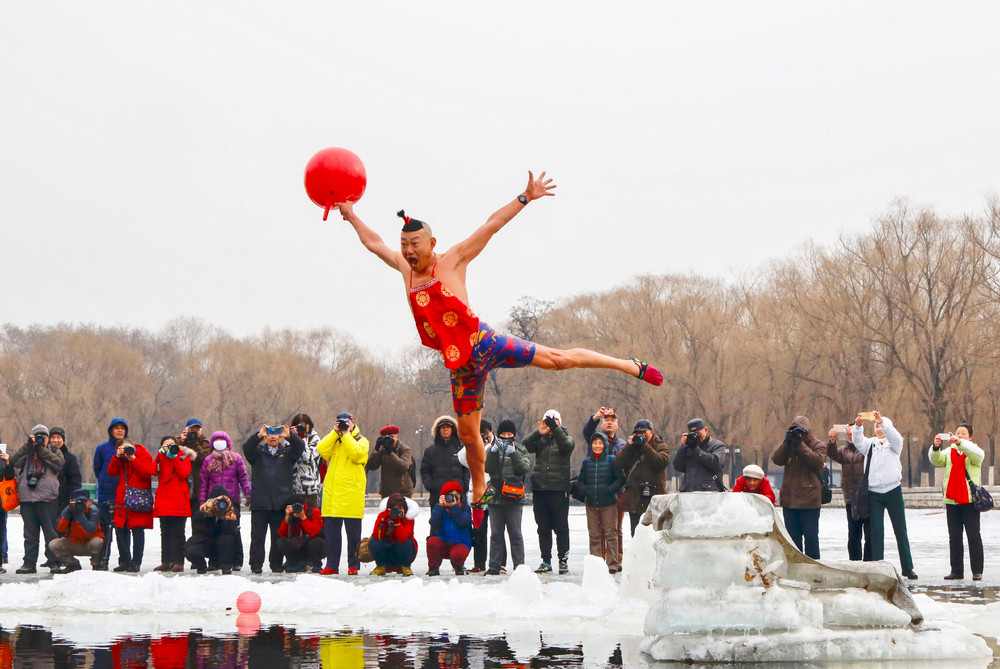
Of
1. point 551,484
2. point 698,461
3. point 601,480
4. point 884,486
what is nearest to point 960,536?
point 884,486

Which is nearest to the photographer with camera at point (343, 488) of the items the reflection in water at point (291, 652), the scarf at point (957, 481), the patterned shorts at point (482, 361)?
the reflection in water at point (291, 652)

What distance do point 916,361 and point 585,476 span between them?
29.8 m

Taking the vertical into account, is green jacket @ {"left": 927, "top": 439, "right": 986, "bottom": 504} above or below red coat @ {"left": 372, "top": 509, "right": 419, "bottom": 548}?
above

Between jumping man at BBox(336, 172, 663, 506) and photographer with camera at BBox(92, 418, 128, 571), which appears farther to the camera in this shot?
photographer with camera at BBox(92, 418, 128, 571)

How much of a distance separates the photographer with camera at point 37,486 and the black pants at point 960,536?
9.90m

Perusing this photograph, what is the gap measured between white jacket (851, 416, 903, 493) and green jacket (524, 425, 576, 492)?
10.2 feet

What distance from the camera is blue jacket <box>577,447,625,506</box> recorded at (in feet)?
43.9

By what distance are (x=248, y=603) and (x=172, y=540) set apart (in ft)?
13.4

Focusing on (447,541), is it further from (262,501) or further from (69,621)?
(69,621)

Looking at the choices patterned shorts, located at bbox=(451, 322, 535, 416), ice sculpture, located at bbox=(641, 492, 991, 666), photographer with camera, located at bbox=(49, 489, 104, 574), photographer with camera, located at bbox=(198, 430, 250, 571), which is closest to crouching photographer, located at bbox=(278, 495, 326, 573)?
photographer with camera, located at bbox=(198, 430, 250, 571)

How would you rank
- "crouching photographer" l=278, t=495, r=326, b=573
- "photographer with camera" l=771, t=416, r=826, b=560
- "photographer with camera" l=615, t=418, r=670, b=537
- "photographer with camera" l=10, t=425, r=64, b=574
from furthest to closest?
"photographer with camera" l=10, t=425, r=64, b=574
"crouching photographer" l=278, t=495, r=326, b=573
"photographer with camera" l=615, t=418, r=670, b=537
"photographer with camera" l=771, t=416, r=826, b=560

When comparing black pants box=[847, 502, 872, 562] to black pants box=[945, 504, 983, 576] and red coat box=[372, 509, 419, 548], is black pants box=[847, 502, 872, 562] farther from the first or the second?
red coat box=[372, 509, 419, 548]

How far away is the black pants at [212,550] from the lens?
13.6 metres

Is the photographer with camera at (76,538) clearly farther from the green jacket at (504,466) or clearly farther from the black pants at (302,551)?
the green jacket at (504,466)
